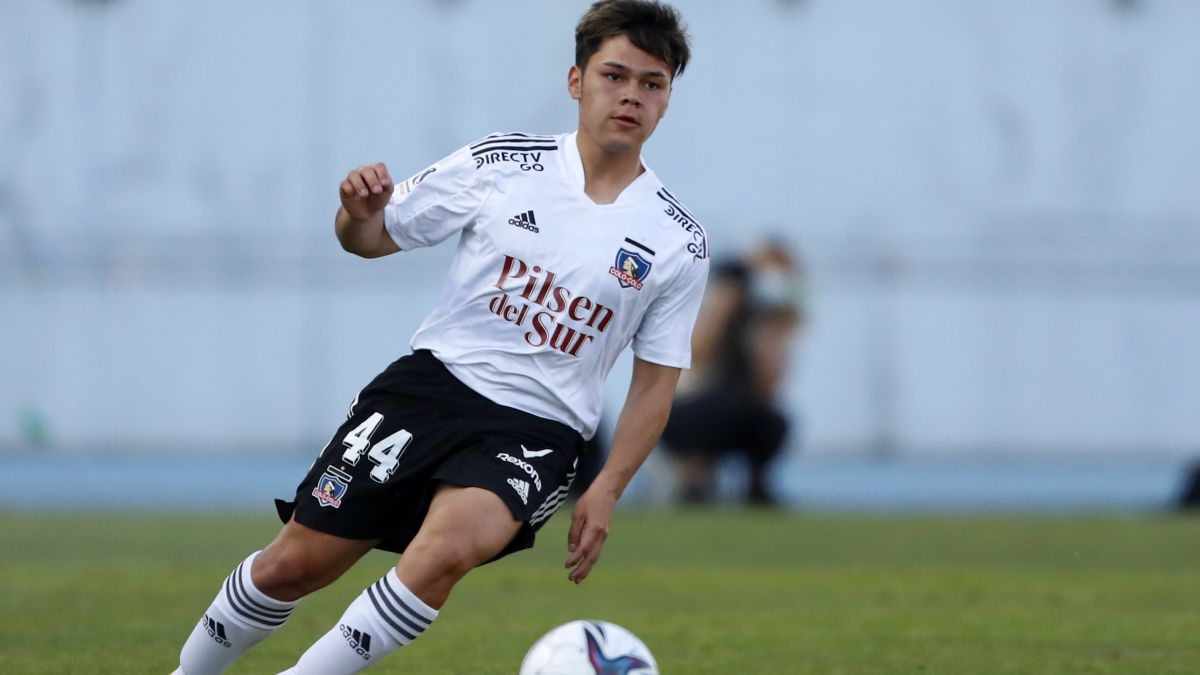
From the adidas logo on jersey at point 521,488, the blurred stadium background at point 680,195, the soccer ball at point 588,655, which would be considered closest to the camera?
the soccer ball at point 588,655

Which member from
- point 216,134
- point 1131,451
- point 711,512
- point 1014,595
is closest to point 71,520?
point 711,512

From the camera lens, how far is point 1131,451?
76.9 ft

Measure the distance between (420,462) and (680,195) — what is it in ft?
58.2

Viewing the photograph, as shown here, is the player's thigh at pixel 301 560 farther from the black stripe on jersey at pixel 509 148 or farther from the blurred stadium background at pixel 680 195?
the blurred stadium background at pixel 680 195

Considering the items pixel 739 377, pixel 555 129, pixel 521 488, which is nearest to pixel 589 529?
pixel 521 488

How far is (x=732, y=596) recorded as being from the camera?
1003cm

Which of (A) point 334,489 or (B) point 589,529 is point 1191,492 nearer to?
(B) point 589,529

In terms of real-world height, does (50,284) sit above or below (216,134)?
below

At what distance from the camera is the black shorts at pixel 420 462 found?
17.6 feet

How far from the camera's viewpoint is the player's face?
5.56 m

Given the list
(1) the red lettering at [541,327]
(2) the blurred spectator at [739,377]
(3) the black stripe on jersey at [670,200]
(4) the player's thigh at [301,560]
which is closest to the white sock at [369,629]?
(4) the player's thigh at [301,560]

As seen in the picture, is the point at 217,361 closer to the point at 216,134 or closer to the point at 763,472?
the point at 216,134

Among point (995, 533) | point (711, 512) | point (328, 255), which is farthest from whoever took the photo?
point (328, 255)

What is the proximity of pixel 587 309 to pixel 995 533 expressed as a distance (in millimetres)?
9265
